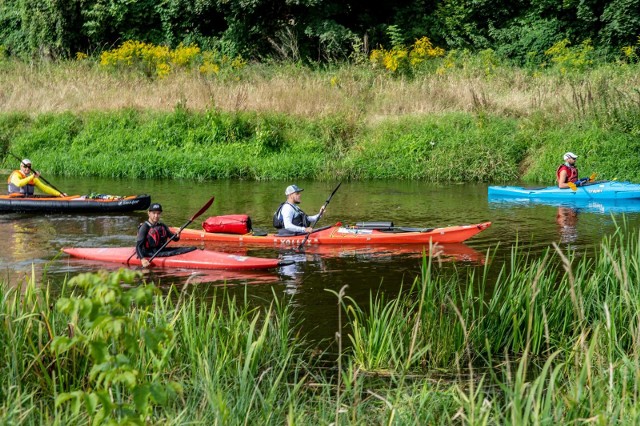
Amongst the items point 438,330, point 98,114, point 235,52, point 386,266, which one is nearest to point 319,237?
point 386,266

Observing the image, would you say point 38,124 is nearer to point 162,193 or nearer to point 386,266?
point 162,193

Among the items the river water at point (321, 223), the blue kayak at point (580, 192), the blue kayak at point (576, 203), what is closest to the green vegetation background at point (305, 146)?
the river water at point (321, 223)

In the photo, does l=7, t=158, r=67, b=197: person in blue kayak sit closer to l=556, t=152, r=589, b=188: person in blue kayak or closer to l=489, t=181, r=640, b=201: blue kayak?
l=489, t=181, r=640, b=201: blue kayak

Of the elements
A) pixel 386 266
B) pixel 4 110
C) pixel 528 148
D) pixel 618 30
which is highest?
pixel 618 30

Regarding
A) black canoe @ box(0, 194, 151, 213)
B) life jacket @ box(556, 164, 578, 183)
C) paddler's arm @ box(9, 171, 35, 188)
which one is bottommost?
black canoe @ box(0, 194, 151, 213)

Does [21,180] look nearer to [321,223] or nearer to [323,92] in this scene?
[321,223]

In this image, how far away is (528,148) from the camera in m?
19.3

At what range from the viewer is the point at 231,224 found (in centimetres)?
1281

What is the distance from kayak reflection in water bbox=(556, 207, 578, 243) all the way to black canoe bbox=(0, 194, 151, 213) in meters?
6.76

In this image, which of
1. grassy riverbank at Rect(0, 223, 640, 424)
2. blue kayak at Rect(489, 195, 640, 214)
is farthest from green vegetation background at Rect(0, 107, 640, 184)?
grassy riverbank at Rect(0, 223, 640, 424)

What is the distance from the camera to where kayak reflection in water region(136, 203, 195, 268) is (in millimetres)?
11109

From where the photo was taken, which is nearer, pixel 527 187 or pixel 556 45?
pixel 527 187

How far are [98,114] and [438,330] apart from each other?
1721cm

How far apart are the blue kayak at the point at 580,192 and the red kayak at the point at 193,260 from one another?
6.54 meters
